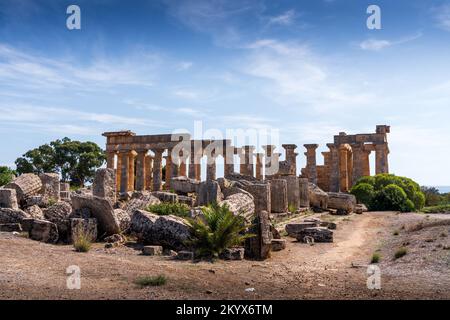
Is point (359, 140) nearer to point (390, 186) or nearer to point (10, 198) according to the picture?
point (390, 186)

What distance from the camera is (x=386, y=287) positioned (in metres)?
8.25

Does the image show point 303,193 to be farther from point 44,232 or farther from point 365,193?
point 44,232

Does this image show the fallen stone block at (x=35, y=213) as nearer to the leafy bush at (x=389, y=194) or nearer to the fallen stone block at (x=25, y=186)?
the fallen stone block at (x=25, y=186)

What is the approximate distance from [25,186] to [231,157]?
26.1m

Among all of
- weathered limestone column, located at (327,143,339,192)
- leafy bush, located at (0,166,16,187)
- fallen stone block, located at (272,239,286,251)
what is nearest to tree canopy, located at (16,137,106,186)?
leafy bush, located at (0,166,16,187)

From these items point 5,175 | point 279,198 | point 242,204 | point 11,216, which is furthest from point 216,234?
point 5,175

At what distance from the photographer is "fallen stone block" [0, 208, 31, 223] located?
1492 centimetres

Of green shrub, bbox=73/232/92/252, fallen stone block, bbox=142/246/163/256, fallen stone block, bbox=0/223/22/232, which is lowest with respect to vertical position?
fallen stone block, bbox=142/246/163/256

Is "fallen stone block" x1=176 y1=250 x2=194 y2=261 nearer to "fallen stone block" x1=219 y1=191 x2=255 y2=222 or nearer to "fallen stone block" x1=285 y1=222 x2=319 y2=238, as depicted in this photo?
"fallen stone block" x1=219 y1=191 x2=255 y2=222

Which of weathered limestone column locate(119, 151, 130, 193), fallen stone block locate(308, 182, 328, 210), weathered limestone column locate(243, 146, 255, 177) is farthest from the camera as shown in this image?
weathered limestone column locate(119, 151, 130, 193)

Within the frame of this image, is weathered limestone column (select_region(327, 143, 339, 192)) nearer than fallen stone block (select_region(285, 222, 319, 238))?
No

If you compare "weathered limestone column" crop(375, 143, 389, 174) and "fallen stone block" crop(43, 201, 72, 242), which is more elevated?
"weathered limestone column" crop(375, 143, 389, 174)

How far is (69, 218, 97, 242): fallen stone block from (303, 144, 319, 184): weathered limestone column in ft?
105

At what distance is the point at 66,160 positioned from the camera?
5750 cm
